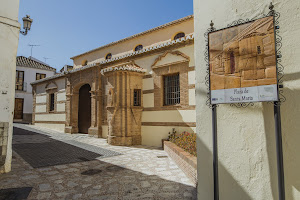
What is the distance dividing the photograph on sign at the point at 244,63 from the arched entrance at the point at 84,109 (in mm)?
11923

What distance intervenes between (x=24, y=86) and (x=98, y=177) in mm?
26839

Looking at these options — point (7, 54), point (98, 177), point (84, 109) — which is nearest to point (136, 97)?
point (98, 177)

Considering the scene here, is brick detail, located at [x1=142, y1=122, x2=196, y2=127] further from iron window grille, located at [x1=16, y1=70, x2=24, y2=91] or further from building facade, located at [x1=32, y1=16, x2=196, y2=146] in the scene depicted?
iron window grille, located at [x1=16, y1=70, x2=24, y2=91]

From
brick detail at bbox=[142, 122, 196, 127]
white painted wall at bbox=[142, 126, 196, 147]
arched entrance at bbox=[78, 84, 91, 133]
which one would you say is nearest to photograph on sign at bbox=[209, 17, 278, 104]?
brick detail at bbox=[142, 122, 196, 127]

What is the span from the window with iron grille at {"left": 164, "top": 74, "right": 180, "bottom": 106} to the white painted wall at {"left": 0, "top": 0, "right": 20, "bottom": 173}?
20.1 feet

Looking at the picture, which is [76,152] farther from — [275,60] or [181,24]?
[181,24]

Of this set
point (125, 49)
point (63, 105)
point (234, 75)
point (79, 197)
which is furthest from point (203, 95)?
point (63, 105)

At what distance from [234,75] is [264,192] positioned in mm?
1589

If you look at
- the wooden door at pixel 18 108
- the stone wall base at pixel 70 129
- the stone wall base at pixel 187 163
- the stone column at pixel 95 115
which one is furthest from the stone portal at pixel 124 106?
the wooden door at pixel 18 108

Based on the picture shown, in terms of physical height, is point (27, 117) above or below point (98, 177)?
above

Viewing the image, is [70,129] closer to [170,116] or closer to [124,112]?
[124,112]

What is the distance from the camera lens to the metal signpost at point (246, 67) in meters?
2.34

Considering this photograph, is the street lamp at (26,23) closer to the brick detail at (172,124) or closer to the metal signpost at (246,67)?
the brick detail at (172,124)

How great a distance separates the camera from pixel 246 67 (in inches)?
100
